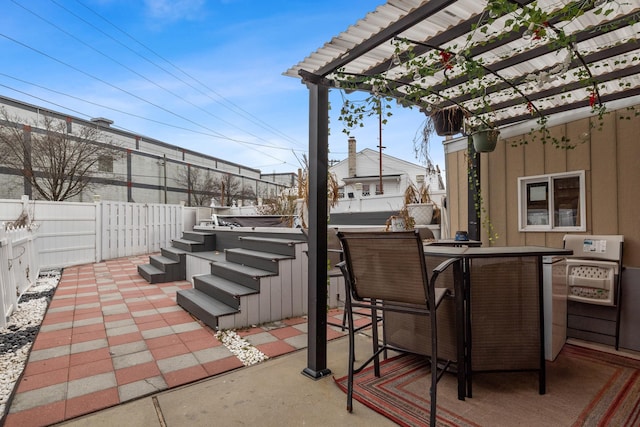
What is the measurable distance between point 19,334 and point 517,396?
4.30m

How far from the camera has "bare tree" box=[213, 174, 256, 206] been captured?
71.2 ft

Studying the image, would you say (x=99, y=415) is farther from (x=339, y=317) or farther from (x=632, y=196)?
(x=632, y=196)

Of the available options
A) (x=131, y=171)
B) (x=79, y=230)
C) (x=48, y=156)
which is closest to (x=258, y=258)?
(x=79, y=230)

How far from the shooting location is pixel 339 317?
3953mm

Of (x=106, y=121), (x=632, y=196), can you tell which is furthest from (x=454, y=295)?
(x=106, y=121)

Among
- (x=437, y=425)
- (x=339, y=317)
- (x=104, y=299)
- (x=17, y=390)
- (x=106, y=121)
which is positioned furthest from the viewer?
(x=106, y=121)

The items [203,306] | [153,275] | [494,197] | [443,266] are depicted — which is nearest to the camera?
[443,266]

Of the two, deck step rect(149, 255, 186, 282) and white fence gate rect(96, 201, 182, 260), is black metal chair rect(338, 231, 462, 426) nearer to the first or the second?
deck step rect(149, 255, 186, 282)

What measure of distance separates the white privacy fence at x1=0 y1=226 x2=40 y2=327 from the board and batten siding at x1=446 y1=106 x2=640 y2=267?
16.8ft

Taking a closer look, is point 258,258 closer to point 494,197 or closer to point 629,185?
point 494,197

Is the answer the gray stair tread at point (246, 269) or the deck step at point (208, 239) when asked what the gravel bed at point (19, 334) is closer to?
the gray stair tread at point (246, 269)

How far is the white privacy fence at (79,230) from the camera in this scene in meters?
5.89

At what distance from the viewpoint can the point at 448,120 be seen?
3.72m

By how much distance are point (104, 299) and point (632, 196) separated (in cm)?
622
